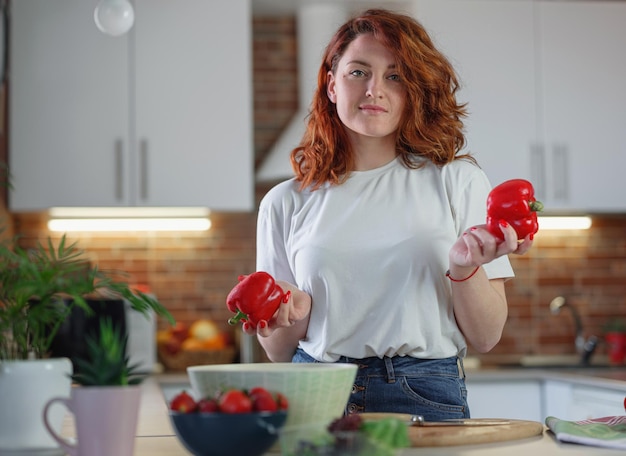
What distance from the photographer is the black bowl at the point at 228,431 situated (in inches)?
46.8

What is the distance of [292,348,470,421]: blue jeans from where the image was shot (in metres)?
1.80

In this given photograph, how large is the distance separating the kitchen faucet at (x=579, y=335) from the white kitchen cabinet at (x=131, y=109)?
142cm

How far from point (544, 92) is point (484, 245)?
2.66 meters

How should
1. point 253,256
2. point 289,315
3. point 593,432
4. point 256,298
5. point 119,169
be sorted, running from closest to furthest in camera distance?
1. point 593,432
2. point 256,298
3. point 289,315
4. point 119,169
5. point 253,256

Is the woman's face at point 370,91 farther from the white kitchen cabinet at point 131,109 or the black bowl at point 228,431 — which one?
the white kitchen cabinet at point 131,109

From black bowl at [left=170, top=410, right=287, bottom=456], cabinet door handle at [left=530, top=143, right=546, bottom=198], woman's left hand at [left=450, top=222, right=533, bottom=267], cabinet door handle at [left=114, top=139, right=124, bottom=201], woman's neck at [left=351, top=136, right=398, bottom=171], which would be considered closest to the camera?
black bowl at [left=170, top=410, right=287, bottom=456]

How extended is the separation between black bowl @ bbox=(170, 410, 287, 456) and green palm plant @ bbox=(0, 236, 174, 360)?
17cm

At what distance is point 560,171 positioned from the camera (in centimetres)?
402

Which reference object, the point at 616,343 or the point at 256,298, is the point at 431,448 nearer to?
the point at 256,298

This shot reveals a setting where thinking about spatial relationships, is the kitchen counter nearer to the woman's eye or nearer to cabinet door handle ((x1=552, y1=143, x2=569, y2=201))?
the woman's eye

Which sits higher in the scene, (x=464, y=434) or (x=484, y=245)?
(x=484, y=245)

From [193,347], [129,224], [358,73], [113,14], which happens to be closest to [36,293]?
[358,73]

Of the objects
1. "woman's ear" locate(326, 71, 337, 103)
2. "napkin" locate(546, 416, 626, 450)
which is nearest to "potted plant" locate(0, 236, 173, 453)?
"napkin" locate(546, 416, 626, 450)

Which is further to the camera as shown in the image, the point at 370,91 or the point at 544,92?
the point at 544,92
